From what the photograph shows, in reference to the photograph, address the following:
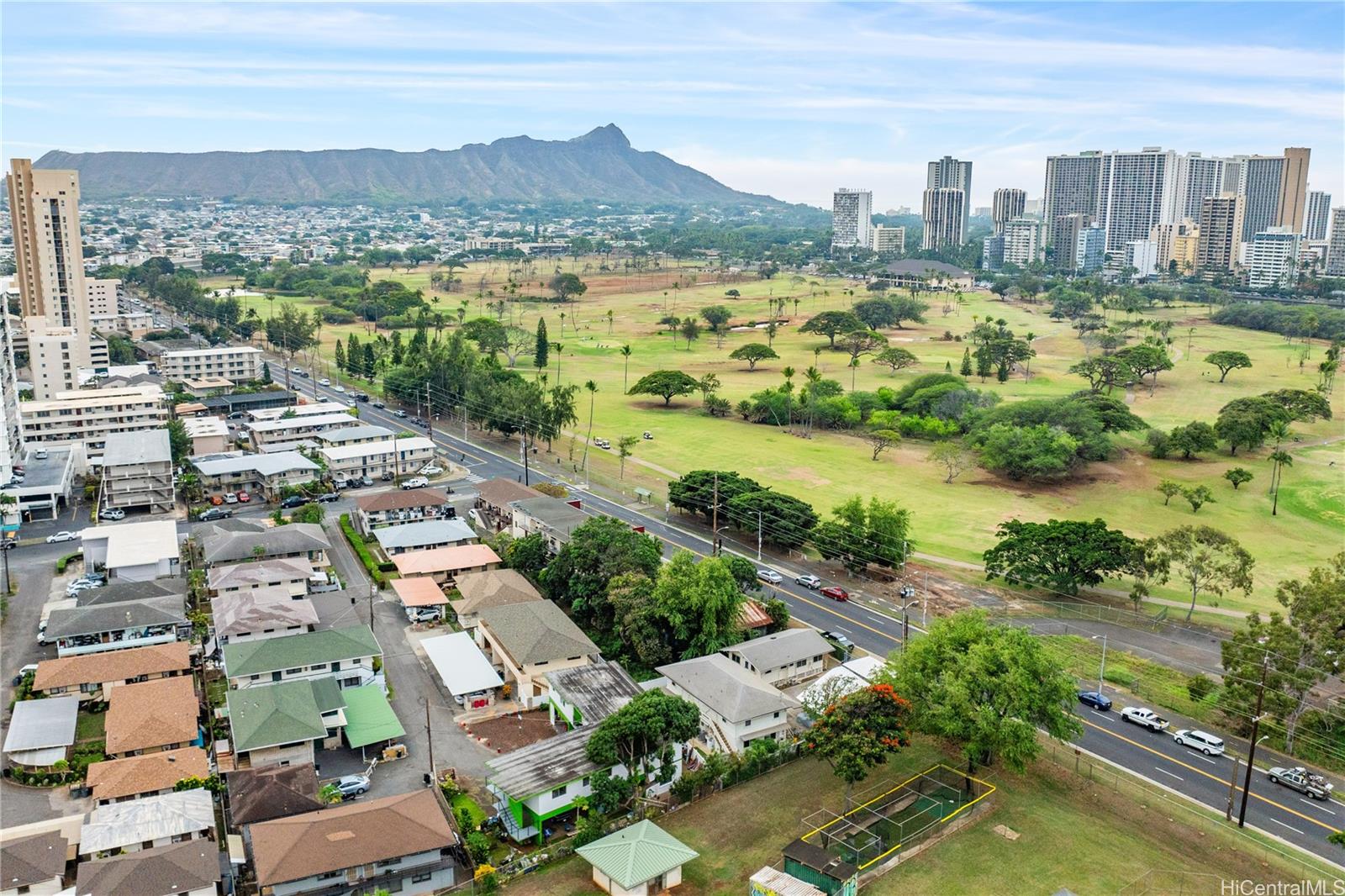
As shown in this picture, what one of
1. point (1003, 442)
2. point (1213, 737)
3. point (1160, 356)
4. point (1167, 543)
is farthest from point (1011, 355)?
point (1213, 737)

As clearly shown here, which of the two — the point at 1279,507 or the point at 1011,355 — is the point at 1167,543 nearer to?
the point at 1279,507

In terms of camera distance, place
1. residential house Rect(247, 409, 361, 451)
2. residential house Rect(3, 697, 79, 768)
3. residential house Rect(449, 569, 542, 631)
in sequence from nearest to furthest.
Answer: residential house Rect(3, 697, 79, 768), residential house Rect(449, 569, 542, 631), residential house Rect(247, 409, 361, 451)

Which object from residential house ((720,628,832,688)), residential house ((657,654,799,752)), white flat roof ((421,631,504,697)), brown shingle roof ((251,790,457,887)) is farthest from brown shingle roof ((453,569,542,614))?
brown shingle roof ((251,790,457,887))

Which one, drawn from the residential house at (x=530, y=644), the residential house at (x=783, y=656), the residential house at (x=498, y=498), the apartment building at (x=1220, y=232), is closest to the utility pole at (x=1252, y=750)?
the residential house at (x=783, y=656)

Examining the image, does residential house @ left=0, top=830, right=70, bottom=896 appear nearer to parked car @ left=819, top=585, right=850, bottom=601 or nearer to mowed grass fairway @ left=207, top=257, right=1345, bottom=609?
parked car @ left=819, top=585, right=850, bottom=601

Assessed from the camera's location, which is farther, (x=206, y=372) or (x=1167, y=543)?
(x=206, y=372)

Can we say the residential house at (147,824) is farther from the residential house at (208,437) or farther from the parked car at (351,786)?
the residential house at (208,437)
